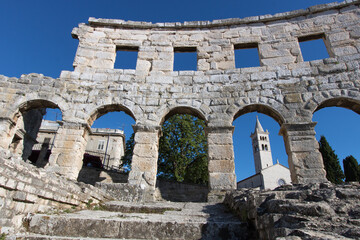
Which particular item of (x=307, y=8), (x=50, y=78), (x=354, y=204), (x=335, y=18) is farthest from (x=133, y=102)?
(x=335, y=18)

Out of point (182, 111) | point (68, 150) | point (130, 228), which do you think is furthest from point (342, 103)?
point (68, 150)

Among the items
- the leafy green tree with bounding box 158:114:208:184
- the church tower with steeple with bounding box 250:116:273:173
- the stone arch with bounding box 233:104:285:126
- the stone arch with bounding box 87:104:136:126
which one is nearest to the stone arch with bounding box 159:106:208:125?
the stone arch with bounding box 87:104:136:126

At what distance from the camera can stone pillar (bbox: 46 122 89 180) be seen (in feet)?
21.6

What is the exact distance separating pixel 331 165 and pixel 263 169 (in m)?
16.2

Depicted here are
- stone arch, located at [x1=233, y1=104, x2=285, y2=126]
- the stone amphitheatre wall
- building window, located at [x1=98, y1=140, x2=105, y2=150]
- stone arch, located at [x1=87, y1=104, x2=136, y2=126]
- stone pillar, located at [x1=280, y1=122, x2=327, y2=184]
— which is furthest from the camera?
building window, located at [x1=98, y1=140, x2=105, y2=150]

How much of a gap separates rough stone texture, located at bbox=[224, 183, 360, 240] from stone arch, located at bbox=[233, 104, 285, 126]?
15.4ft

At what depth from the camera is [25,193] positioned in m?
2.73

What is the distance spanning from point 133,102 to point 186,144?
1078 centimetres

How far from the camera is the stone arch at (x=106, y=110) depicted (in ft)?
24.7

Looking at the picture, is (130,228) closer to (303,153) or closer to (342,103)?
(303,153)

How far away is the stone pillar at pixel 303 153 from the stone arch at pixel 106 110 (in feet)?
16.5

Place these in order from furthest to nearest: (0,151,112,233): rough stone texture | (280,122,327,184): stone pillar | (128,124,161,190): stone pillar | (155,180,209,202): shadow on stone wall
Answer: (155,180,209,202): shadow on stone wall
(128,124,161,190): stone pillar
(280,122,327,184): stone pillar
(0,151,112,233): rough stone texture

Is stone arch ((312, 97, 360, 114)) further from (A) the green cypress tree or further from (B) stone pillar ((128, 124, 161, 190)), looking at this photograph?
(A) the green cypress tree

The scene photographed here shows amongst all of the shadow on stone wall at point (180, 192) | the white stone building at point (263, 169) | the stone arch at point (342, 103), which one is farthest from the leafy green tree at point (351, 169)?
the stone arch at point (342, 103)
